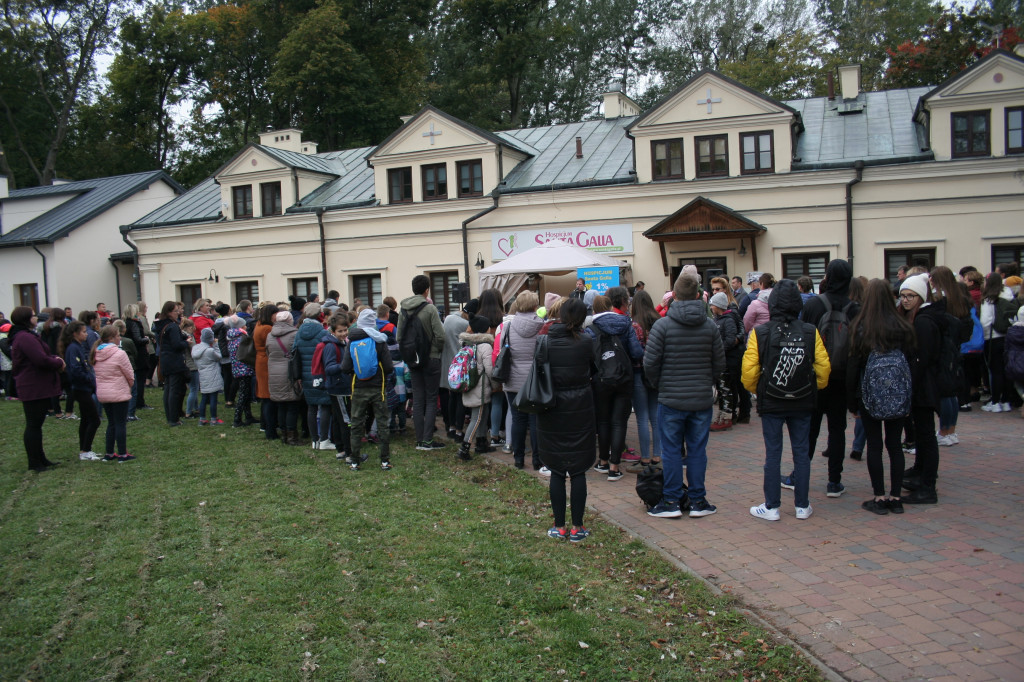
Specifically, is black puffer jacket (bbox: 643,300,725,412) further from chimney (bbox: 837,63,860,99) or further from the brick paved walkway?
chimney (bbox: 837,63,860,99)

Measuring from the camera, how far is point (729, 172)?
20.0 meters

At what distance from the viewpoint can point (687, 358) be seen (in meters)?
6.48

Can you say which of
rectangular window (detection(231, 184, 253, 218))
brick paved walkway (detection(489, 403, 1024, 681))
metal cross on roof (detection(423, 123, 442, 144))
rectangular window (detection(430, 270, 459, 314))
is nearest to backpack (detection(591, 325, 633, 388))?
brick paved walkway (detection(489, 403, 1024, 681))

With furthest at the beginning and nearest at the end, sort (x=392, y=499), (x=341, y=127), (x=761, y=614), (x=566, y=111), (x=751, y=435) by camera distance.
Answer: (x=566, y=111), (x=341, y=127), (x=751, y=435), (x=392, y=499), (x=761, y=614)

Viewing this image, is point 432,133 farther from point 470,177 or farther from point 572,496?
point 572,496

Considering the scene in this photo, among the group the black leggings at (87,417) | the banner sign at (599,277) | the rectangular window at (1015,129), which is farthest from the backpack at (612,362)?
the rectangular window at (1015,129)

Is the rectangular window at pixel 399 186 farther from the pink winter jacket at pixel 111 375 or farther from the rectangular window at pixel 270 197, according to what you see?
the pink winter jacket at pixel 111 375

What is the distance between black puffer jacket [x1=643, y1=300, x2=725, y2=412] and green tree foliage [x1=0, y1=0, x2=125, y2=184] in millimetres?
43327

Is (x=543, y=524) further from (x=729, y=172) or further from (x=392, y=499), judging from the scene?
(x=729, y=172)

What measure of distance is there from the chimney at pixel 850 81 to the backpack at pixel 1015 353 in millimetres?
14026

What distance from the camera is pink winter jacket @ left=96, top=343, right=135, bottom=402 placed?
938 centimetres

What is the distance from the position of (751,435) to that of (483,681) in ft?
22.6

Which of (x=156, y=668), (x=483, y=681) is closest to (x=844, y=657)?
(x=483, y=681)

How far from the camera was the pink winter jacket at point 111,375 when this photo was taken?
9.38m
